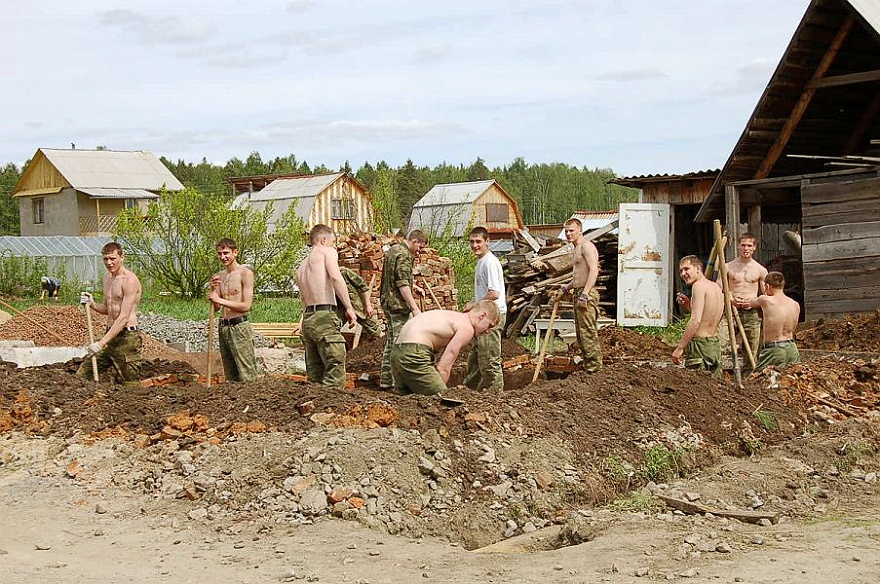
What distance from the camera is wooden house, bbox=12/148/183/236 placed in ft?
160

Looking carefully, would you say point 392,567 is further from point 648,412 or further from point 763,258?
point 763,258

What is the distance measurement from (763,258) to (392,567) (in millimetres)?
14977

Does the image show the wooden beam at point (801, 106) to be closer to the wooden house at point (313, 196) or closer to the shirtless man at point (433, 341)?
the shirtless man at point (433, 341)

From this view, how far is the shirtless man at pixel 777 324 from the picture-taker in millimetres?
10203

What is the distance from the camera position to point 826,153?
15.9 meters

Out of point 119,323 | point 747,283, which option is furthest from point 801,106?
point 119,323

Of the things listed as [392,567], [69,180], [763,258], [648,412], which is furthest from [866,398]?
[69,180]

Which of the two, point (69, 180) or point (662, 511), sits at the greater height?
point (69, 180)

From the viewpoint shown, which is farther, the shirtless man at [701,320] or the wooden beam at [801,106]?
the wooden beam at [801,106]

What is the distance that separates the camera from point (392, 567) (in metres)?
5.63

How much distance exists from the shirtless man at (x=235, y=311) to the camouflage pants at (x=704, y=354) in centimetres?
427

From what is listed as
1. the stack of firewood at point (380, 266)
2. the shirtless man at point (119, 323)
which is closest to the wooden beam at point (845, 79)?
the stack of firewood at point (380, 266)

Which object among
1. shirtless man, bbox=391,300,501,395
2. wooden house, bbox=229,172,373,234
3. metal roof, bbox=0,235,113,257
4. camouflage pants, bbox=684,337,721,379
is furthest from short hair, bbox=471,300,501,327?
wooden house, bbox=229,172,373,234

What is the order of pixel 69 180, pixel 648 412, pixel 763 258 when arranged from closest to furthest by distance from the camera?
pixel 648 412
pixel 763 258
pixel 69 180
